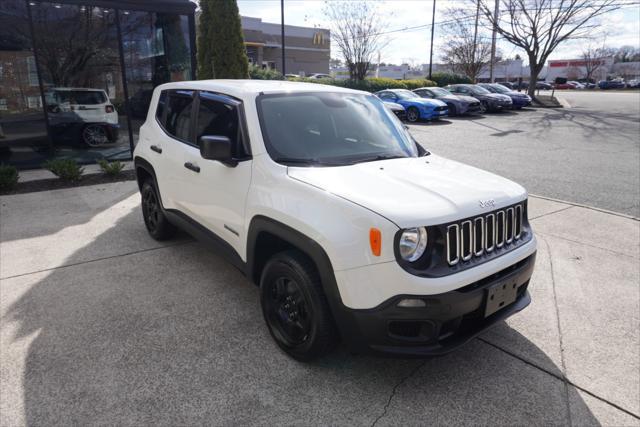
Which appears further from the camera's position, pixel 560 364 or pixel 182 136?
pixel 182 136

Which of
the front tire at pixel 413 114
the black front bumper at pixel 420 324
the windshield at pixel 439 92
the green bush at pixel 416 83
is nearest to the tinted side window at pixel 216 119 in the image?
the black front bumper at pixel 420 324

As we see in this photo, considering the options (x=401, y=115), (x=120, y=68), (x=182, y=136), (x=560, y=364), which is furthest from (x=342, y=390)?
(x=401, y=115)

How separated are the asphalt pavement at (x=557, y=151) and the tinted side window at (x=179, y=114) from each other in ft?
19.8

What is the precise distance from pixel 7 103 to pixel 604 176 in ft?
38.6

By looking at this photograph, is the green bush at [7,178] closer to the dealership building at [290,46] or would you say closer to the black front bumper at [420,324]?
the black front bumper at [420,324]

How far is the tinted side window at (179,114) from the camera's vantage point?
403 centimetres

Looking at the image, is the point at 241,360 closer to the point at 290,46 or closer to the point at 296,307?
the point at 296,307

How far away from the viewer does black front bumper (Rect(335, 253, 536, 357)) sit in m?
2.28

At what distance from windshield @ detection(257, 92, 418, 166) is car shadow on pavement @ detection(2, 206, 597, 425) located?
134 centimetres

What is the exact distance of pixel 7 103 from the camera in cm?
861

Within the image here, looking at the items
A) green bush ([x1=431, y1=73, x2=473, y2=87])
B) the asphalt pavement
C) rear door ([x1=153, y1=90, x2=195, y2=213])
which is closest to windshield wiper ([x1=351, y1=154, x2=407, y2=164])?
rear door ([x1=153, y1=90, x2=195, y2=213])

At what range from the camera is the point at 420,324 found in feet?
7.82

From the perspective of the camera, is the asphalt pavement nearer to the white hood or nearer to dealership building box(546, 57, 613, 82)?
the white hood

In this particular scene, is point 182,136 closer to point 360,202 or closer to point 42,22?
point 360,202
